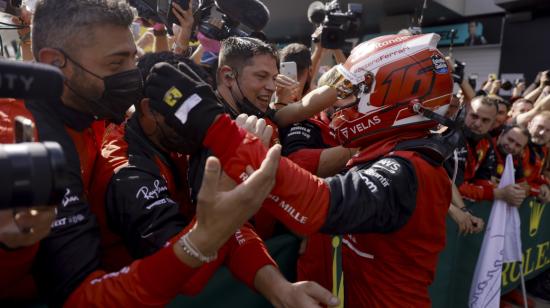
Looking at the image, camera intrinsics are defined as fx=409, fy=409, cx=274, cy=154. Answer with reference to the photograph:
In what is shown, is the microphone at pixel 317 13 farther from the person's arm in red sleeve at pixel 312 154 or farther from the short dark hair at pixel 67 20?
the short dark hair at pixel 67 20

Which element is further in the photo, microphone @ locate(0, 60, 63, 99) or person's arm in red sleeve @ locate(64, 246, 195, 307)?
person's arm in red sleeve @ locate(64, 246, 195, 307)

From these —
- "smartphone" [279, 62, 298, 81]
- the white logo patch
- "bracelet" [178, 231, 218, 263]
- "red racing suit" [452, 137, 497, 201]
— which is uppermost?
"bracelet" [178, 231, 218, 263]

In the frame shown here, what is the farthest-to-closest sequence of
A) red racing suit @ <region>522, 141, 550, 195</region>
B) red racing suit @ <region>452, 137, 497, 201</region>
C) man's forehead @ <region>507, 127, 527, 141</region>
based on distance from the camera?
red racing suit @ <region>522, 141, 550, 195</region> < man's forehead @ <region>507, 127, 527, 141</region> < red racing suit @ <region>452, 137, 497, 201</region>

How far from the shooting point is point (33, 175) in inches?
26.2

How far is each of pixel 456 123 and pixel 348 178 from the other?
614 millimetres

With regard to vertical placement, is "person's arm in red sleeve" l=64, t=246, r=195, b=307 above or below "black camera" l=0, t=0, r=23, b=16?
below

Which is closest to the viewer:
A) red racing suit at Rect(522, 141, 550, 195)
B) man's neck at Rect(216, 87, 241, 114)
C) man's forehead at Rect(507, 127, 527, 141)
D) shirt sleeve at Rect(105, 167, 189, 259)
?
shirt sleeve at Rect(105, 167, 189, 259)

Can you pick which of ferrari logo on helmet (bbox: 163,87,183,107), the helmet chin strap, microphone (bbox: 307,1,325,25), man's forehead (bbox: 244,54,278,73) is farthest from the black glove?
microphone (bbox: 307,1,325,25)

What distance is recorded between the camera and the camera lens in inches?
25.4

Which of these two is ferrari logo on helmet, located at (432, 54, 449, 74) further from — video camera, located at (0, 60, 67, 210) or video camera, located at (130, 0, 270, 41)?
video camera, located at (0, 60, 67, 210)

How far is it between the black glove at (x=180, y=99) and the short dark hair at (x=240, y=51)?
1420 mm

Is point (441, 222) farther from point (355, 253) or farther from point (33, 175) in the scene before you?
point (33, 175)

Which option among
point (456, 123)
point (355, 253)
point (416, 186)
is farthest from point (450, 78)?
point (355, 253)

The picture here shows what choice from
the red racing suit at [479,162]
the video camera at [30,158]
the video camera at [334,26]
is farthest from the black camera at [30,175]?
the red racing suit at [479,162]
